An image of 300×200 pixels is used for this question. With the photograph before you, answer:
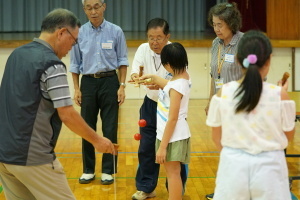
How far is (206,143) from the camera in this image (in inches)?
253

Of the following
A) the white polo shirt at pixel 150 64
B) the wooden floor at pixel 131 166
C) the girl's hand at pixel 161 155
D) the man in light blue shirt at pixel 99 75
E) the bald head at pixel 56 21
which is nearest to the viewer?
the bald head at pixel 56 21

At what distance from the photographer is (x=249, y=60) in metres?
2.40

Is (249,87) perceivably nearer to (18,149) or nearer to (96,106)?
(18,149)

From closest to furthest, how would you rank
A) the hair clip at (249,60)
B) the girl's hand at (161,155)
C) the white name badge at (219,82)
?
the hair clip at (249,60) → the girl's hand at (161,155) → the white name badge at (219,82)

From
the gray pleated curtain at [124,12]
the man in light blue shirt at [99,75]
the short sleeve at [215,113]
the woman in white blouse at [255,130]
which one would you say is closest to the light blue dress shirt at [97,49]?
the man in light blue shirt at [99,75]

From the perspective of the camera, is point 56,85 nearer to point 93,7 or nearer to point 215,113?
point 215,113

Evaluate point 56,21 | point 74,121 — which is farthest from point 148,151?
point 56,21

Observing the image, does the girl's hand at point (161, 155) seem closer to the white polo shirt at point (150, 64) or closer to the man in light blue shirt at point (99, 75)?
the white polo shirt at point (150, 64)

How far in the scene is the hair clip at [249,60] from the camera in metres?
2.39

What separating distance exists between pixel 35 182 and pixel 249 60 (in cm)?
130

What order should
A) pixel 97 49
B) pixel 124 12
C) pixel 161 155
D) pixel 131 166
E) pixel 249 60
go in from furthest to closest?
pixel 124 12
pixel 131 166
pixel 97 49
pixel 161 155
pixel 249 60

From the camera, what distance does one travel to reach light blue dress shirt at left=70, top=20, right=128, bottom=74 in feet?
16.0

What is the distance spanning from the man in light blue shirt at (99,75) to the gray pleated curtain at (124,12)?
7.43 meters

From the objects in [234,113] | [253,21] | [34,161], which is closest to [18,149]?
[34,161]
